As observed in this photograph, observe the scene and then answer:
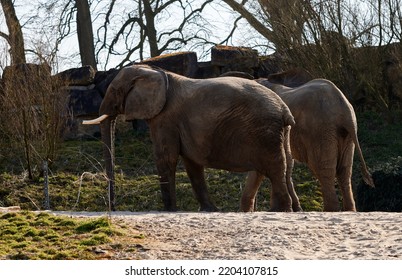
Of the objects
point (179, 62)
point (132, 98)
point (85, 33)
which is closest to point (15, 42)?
point (179, 62)

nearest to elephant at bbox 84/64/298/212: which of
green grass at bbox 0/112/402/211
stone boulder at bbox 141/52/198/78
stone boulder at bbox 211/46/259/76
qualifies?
green grass at bbox 0/112/402/211

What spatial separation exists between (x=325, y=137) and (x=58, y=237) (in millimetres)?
6046

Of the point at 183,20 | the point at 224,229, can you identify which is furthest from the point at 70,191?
the point at 183,20

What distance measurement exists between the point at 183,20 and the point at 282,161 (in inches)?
718

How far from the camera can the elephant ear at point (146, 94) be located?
52.4ft

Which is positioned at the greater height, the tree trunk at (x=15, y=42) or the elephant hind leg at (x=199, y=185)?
the tree trunk at (x=15, y=42)

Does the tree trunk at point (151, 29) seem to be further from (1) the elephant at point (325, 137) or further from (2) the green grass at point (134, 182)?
(1) the elephant at point (325, 137)

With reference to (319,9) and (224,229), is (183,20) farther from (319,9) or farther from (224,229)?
(224,229)

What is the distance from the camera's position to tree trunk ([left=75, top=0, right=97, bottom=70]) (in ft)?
104

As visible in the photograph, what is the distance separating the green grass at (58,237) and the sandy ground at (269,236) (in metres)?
0.35

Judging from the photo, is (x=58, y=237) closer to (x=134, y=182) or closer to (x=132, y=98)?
(x=132, y=98)

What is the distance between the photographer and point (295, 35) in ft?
83.0

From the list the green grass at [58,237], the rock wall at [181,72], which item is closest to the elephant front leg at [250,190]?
the green grass at [58,237]

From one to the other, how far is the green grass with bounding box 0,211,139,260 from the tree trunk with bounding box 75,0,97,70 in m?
18.9
